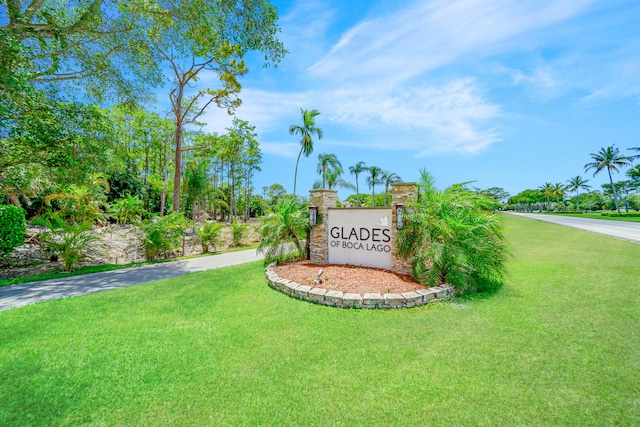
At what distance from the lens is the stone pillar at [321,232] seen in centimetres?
776

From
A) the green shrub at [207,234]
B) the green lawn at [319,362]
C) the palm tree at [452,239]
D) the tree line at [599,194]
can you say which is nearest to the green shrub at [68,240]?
the green lawn at [319,362]

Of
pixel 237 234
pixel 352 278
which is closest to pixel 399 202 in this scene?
pixel 352 278

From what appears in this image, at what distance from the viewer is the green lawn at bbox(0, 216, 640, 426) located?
230cm

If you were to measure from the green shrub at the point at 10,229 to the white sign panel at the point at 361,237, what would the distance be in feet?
29.7

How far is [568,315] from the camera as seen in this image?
4223mm

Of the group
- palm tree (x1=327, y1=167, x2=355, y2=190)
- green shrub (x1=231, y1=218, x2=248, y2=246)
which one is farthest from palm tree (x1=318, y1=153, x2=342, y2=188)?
green shrub (x1=231, y1=218, x2=248, y2=246)

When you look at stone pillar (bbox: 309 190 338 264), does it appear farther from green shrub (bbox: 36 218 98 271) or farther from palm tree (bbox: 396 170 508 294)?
green shrub (bbox: 36 218 98 271)

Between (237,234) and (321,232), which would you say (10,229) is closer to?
(237,234)

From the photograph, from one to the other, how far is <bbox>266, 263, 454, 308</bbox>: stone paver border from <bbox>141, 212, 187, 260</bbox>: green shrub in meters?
6.42

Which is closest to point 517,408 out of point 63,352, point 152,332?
point 152,332

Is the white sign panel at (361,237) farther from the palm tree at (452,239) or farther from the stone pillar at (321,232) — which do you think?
the palm tree at (452,239)

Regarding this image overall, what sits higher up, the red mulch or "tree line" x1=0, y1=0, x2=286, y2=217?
"tree line" x1=0, y1=0, x2=286, y2=217

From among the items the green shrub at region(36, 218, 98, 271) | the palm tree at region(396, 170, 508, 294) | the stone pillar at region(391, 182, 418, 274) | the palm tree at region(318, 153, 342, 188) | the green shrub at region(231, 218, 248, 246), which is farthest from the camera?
the palm tree at region(318, 153, 342, 188)

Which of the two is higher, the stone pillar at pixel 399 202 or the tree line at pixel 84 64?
the tree line at pixel 84 64
